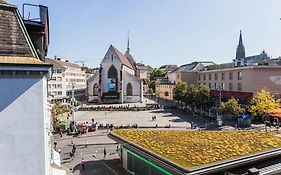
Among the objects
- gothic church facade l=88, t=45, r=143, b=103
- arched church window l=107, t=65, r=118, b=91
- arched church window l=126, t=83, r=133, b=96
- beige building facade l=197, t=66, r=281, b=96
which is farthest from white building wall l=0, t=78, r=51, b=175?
arched church window l=126, t=83, r=133, b=96

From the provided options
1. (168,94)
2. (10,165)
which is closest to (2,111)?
(10,165)

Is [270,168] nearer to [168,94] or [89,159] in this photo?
[89,159]

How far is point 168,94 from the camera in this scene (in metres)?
98.2

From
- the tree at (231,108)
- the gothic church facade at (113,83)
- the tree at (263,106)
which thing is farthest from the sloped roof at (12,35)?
the gothic church facade at (113,83)

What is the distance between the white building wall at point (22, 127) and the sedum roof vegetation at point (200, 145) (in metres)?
11.0

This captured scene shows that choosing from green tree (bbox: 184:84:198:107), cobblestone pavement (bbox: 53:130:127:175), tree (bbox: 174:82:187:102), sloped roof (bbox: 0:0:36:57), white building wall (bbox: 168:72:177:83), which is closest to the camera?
sloped roof (bbox: 0:0:36:57)

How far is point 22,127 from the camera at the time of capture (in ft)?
23.1

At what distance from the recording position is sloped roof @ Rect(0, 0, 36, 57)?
7094 millimetres

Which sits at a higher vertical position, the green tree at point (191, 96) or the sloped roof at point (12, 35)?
the sloped roof at point (12, 35)

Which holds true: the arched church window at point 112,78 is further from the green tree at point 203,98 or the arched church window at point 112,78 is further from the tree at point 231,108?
the tree at point 231,108

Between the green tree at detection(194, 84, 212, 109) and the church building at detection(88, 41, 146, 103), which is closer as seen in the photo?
the green tree at detection(194, 84, 212, 109)

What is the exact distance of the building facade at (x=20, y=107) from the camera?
6887 mm

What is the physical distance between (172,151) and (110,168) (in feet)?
33.1

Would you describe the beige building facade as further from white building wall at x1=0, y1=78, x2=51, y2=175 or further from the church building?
white building wall at x1=0, y1=78, x2=51, y2=175
